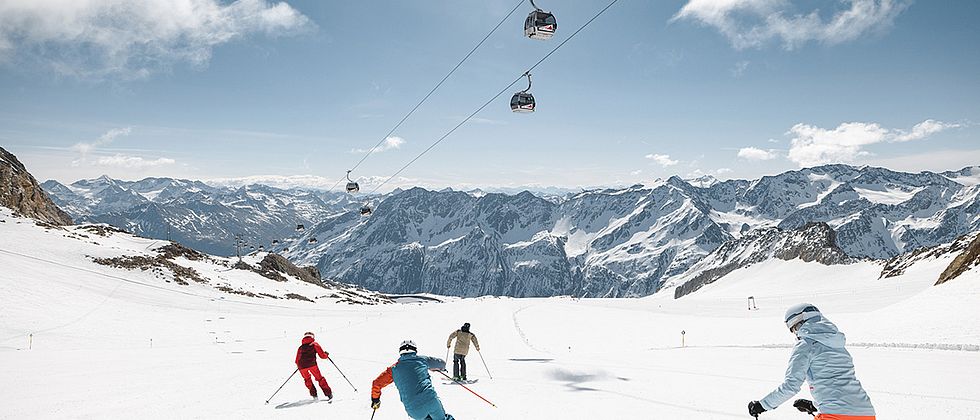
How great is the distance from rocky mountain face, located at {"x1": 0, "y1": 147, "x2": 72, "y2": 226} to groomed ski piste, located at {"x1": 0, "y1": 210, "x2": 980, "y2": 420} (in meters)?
51.1

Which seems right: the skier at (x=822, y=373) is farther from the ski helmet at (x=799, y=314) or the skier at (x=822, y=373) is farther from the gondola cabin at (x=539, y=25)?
the gondola cabin at (x=539, y=25)

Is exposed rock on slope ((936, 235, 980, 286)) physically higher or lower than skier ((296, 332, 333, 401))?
higher

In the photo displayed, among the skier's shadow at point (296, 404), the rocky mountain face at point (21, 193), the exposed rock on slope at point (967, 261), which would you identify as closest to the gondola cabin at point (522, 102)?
the skier's shadow at point (296, 404)

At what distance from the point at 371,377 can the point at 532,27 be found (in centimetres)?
1259

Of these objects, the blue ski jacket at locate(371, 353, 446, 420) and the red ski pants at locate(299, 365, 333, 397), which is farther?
the red ski pants at locate(299, 365, 333, 397)

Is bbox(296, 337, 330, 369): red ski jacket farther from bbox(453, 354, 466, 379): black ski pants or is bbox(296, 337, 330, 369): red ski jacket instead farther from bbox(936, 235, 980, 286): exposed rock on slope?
bbox(936, 235, 980, 286): exposed rock on slope

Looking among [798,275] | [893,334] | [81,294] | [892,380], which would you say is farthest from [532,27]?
[798,275]

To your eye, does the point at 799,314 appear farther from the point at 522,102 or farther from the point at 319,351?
the point at 522,102

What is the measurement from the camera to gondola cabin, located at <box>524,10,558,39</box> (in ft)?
49.4

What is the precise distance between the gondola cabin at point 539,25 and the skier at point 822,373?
1072 centimetres

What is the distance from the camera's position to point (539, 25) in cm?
1509

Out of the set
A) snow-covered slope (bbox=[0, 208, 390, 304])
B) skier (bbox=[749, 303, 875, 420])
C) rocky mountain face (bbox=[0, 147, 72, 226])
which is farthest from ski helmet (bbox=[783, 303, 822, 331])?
rocky mountain face (bbox=[0, 147, 72, 226])

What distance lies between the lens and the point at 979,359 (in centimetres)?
1591

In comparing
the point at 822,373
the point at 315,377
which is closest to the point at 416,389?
the point at 822,373
